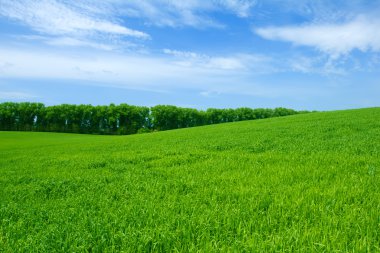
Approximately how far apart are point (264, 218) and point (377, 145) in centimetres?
1028

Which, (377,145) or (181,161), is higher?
(377,145)

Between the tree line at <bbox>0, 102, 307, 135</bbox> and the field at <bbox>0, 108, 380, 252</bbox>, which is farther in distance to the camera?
the tree line at <bbox>0, 102, 307, 135</bbox>

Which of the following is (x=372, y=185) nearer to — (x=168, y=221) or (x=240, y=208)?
(x=240, y=208)

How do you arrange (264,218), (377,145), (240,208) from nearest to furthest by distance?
(264,218) → (240,208) → (377,145)

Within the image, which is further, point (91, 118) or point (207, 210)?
point (91, 118)

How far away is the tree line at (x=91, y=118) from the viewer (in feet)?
411

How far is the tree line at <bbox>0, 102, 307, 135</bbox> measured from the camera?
411 feet

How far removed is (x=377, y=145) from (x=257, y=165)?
21.2 ft

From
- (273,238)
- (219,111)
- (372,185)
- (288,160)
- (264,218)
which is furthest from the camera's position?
(219,111)

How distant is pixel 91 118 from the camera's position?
129m

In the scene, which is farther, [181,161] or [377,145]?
[377,145]

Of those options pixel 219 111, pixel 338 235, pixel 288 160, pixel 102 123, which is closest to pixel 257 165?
pixel 288 160

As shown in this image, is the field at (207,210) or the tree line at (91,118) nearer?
the field at (207,210)

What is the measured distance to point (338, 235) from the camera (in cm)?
423
